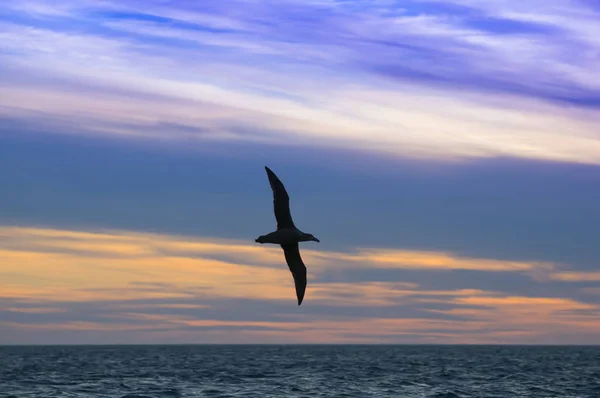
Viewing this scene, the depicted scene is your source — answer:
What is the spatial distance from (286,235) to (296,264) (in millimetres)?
1680

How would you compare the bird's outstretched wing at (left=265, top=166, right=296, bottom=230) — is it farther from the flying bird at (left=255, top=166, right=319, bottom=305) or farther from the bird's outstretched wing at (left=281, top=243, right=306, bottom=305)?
the bird's outstretched wing at (left=281, top=243, right=306, bottom=305)

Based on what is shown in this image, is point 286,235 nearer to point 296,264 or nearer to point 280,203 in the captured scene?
point 280,203

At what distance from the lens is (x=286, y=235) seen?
1054 inches

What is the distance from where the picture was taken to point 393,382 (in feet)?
241

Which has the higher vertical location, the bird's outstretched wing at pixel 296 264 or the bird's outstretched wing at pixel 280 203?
the bird's outstretched wing at pixel 280 203

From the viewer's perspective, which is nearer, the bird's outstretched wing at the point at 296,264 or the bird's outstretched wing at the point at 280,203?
the bird's outstretched wing at the point at 280,203

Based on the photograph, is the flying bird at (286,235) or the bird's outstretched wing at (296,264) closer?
the flying bird at (286,235)

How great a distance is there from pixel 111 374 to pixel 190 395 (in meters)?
27.1

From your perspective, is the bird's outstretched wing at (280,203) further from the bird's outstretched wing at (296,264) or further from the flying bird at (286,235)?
the bird's outstretched wing at (296,264)

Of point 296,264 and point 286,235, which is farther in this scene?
point 296,264

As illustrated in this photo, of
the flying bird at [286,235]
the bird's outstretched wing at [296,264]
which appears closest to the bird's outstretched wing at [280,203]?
the flying bird at [286,235]

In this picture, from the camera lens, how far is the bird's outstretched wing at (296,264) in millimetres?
27828

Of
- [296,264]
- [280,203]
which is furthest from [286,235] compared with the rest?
[296,264]

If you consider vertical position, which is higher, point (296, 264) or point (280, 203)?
point (280, 203)
